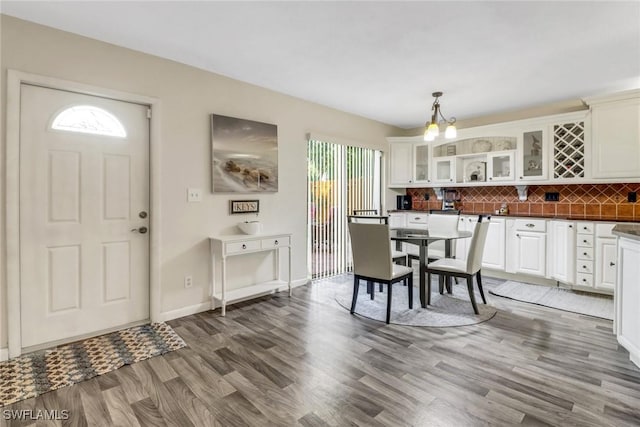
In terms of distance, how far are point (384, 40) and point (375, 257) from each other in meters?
1.87

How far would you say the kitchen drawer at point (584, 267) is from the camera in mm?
3783

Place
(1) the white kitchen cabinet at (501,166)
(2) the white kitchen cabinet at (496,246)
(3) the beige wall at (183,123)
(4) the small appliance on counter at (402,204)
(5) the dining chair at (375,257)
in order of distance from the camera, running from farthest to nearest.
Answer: (4) the small appliance on counter at (402,204) < (1) the white kitchen cabinet at (501,166) < (2) the white kitchen cabinet at (496,246) < (5) the dining chair at (375,257) < (3) the beige wall at (183,123)

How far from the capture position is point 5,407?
181 centimetres

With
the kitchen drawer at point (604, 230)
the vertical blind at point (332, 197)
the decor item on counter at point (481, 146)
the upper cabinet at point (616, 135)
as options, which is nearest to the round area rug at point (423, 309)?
the vertical blind at point (332, 197)

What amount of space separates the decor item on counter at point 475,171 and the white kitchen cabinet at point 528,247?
36.3 inches

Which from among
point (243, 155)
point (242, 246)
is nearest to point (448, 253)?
point (242, 246)

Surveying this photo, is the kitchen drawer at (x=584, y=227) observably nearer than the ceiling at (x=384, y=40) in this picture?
No

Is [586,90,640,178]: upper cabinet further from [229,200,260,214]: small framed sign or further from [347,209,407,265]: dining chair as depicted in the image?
[229,200,260,214]: small framed sign

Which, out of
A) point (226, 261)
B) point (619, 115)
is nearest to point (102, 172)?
point (226, 261)

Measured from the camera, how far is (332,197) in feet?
15.8

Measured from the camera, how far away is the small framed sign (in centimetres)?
352

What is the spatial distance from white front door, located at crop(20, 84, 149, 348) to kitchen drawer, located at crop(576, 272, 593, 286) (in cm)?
472

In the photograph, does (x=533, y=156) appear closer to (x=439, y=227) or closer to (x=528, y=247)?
(x=528, y=247)

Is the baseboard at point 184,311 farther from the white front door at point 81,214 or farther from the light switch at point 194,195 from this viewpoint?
the light switch at point 194,195
